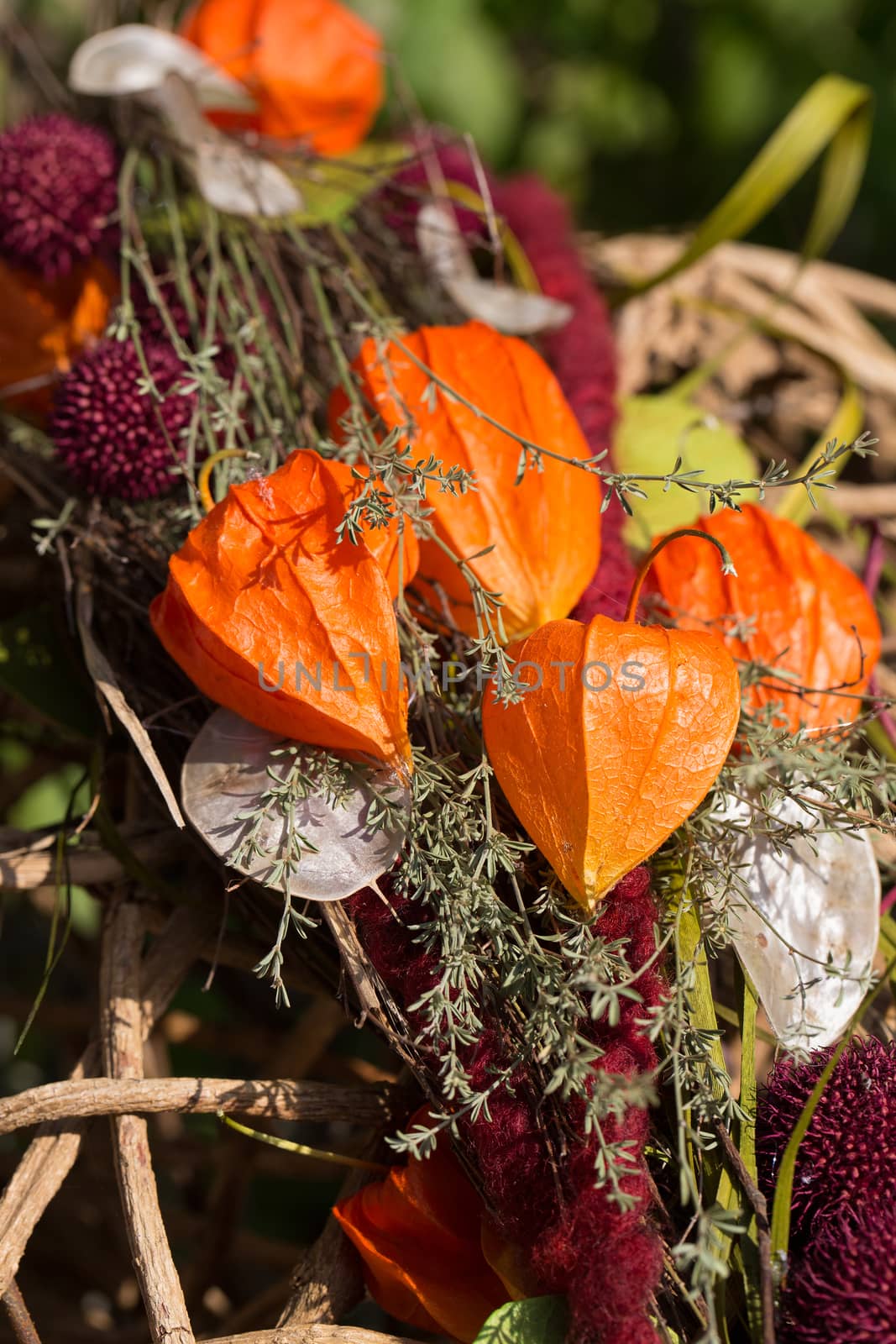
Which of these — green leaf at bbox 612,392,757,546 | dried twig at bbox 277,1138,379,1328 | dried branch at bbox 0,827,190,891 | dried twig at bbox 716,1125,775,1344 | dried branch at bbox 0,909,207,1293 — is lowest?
dried twig at bbox 277,1138,379,1328

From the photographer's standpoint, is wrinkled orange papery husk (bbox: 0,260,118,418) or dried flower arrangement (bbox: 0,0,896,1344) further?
wrinkled orange papery husk (bbox: 0,260,118,418)

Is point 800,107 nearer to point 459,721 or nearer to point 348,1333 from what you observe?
point 459,721

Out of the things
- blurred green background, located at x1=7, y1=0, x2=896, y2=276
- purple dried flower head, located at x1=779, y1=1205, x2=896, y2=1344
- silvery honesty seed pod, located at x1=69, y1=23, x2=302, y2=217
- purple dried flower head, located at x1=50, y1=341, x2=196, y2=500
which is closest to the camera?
purple dried flower head, located at x1=779, y1=1205, x2=896, y2=1344

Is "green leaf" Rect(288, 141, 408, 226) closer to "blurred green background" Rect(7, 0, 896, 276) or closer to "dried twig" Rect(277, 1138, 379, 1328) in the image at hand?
"blurred green background" Rect(7, 0, 896, 276)

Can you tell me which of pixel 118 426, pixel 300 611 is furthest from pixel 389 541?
pixel 118 426

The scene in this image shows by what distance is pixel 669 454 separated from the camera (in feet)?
2.54

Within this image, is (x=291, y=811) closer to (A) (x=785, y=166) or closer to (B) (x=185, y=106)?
(B) (x=185, y=106)

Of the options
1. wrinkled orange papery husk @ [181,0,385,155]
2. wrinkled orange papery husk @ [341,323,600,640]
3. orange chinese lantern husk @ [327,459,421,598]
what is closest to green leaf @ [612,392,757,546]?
wrinkled orange papery husk @ [341,323,600,640]

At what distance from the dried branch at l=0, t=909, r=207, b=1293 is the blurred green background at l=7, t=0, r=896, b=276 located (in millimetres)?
937

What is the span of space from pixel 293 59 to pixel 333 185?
0.20 m

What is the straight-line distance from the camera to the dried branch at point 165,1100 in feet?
1.67

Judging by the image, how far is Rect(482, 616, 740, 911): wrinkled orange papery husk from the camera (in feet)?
1.49

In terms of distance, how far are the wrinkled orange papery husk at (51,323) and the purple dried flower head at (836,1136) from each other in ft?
1.89

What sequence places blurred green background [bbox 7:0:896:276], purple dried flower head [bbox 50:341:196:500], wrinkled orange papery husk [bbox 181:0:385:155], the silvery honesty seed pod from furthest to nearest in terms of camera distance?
blurred green background [bbox 7:0:896:276] < wrinkled orange papery husk [bbox 181:0:385:155] < the silvery honesty seed pod < purple dried flower head [bbox 50:341:196:500]
